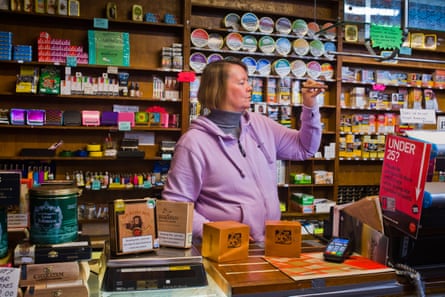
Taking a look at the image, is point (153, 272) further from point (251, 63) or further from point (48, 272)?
point (251, 63)

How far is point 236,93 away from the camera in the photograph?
198cm

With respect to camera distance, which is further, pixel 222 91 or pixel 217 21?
pixel 217 21

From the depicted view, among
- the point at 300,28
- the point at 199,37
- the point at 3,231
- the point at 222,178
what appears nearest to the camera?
the point at 3,231

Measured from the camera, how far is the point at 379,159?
5.64m

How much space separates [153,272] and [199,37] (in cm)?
405

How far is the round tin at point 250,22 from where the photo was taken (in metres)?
5.00

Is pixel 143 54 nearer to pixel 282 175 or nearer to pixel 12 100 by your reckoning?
pixel 12 100

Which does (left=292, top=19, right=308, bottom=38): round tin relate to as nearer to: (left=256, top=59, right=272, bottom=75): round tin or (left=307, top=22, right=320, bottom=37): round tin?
(left=307, top=22, right=320, bottom=37): round tin

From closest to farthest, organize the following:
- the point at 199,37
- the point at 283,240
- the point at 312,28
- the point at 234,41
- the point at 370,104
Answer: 1. the point at 283,240
2. the point at 199,37
3. the point at 234,41
4. the point at 312,28
5. the point at 370,104

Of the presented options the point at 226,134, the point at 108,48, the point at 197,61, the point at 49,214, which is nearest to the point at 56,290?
the point at 49,214

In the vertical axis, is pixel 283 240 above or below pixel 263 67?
below

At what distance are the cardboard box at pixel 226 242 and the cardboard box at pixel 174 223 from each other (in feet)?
0.22

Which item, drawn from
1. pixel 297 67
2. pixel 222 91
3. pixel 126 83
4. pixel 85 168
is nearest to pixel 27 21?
pixel 126 83

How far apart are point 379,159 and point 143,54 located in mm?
3228
